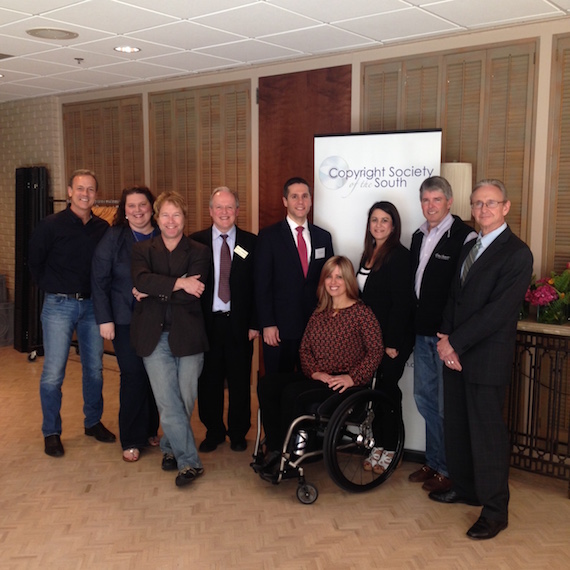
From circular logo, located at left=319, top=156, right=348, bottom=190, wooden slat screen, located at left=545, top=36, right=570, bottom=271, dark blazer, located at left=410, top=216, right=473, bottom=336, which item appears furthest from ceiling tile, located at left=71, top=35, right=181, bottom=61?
wooden slat screen, located at left=545, top=36, right=570, bottom=271

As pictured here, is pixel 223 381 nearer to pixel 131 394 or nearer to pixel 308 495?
pixel 131 394

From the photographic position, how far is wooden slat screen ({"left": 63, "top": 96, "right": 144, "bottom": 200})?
653cm

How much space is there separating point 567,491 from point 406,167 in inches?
85.5

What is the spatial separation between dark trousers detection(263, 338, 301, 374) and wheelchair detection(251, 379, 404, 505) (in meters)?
0.45

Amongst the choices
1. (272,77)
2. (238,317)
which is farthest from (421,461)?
(272,77)

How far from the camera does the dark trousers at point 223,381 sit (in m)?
4.23

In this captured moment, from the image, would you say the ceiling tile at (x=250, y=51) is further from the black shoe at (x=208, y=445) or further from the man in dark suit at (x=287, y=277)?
the black shoe at (x=208, y=445)

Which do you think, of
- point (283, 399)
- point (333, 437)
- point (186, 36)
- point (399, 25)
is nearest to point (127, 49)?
point (186, 36)

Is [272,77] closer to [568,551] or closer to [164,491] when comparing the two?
[164,491]

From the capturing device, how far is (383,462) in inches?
156

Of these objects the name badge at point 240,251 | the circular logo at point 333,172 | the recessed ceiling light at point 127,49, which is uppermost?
the recessed ceiling light at point 127,49

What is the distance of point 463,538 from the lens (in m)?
3.24

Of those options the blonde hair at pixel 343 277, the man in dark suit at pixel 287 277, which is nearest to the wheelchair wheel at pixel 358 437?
the blonde hair at pixel 343 277

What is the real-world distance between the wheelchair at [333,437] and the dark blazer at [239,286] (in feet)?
2.18
